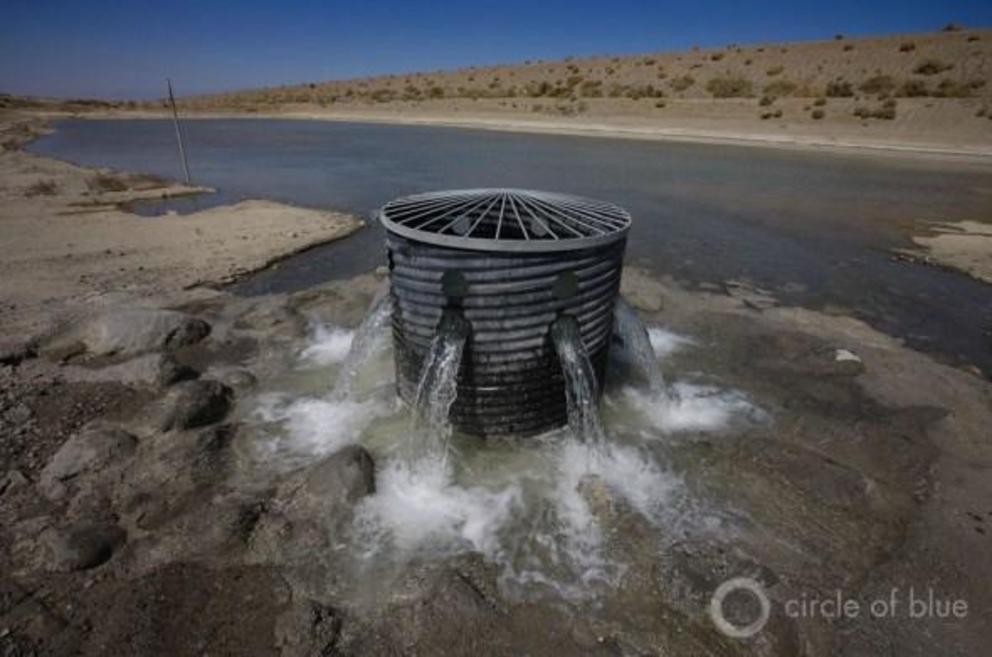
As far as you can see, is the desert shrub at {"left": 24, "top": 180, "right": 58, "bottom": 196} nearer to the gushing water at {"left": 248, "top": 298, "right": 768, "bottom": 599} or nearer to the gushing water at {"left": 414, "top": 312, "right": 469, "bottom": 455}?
the gushing water at {"left": 248, "top": 298, "right": 768, "bottom": 599}

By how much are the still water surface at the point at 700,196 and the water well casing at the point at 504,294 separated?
17.0 ft

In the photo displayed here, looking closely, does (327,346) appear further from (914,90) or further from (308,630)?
(914,90)

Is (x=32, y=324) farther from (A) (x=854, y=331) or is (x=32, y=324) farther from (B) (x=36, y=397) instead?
(A) (x=854, y=331)

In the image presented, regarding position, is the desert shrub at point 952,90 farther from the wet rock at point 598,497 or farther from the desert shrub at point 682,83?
the wet rock at point 598,497

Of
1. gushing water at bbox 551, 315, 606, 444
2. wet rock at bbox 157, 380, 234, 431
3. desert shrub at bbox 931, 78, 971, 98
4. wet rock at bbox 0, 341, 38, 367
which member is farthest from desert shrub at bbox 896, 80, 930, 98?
wet rock at bbox 0, 341, 38, 367

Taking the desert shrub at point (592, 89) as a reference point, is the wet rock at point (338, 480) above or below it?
below

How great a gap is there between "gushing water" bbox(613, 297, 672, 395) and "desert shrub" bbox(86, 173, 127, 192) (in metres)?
18.3

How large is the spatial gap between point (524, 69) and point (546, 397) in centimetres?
7802

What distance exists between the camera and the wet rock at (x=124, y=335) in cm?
716

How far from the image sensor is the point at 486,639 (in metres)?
3.65

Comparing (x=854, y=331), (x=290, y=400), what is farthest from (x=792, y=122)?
(x=290, y=400)

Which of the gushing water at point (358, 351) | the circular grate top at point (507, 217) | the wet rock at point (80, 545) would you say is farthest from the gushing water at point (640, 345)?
the wet rock at point (80, 545)

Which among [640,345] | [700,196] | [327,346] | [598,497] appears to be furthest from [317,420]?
[700,196]

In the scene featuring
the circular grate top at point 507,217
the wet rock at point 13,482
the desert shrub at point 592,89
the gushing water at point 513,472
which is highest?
the desert shrub at point 592,89
